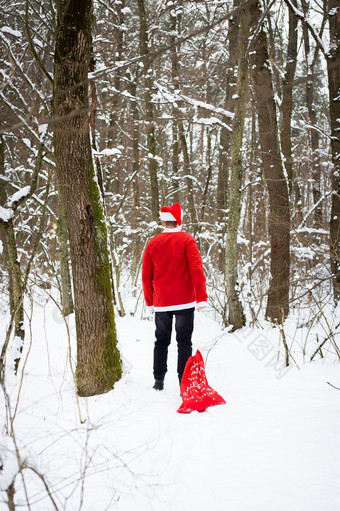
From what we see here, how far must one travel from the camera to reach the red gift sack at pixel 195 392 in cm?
286

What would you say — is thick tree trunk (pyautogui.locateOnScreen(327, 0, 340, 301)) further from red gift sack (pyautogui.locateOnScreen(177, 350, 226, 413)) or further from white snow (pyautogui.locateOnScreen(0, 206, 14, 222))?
white snow (pyautogui.locateOnScreen(0, 206, 14, 222))

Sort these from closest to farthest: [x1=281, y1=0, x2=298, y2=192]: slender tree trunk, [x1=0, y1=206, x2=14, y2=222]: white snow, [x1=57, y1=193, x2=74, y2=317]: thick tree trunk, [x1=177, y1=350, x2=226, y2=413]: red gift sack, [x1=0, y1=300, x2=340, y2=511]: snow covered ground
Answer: [x1=0, y1=300, x2=340, y2=511]: snow covered ground
[x1=177, y1=350, x2=226, y2=413]: red gift sack
[x1=0, y1=206, x2=14, y2=222]: white snow
[x1=57, y1=193, x2=74, y2=317]: thick tree trunk
[x1=281, y1=0, x2=298, y2=192]: slender tree trunk

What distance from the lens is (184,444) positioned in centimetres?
237

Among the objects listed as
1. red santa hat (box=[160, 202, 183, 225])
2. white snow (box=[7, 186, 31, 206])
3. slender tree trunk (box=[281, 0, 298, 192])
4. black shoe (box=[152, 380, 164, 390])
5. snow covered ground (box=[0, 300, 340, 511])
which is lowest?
black shoe (box=[152, 380, 164, 390])

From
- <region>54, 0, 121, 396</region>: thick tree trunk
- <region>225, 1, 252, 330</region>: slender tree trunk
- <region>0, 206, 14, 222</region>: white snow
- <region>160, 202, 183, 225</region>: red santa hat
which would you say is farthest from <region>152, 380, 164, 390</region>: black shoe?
<region>225, 1, 252, 330</region>: slender tree trunk

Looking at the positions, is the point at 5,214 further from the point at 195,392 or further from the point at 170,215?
the point at 195,392

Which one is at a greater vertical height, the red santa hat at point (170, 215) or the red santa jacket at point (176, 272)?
the red santa hat at point (170, 215)

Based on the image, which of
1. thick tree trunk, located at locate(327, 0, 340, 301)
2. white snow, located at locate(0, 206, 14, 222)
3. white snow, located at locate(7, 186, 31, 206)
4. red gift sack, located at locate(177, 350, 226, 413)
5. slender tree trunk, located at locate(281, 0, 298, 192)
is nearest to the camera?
red gift sack, located at locate(177, 350, 226, 413)

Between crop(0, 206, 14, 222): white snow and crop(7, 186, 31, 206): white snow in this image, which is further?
crop(7, 186, 31, 206): white snow

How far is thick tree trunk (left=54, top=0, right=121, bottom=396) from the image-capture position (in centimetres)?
287

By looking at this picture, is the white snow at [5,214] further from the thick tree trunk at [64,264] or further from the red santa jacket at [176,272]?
the thick tree trunk at [64,264]

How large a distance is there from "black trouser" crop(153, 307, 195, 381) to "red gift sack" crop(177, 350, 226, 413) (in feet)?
1.18

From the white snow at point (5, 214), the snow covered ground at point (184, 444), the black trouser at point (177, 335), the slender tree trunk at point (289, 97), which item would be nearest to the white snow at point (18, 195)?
the white snow at point (5, 214)

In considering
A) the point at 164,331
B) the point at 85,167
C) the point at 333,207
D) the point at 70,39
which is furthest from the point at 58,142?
the point at 333,207
